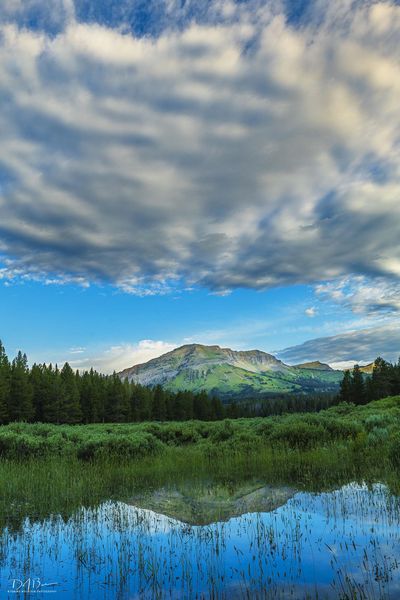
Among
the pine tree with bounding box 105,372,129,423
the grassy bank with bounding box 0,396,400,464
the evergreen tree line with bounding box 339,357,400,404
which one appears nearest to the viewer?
the grassy bank with bounding box 0,396,400,464

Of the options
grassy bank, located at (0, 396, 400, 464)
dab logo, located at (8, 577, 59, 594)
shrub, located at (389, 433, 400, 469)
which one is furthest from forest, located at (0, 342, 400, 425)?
dab logo, located at (8, 577, 59, 594)

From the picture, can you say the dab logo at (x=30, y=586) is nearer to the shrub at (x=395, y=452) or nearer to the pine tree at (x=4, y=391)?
the shrub at (x=395, y=452)

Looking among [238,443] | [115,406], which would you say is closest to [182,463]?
[238,443]

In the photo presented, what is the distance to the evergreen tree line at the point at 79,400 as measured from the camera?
69.5 meters

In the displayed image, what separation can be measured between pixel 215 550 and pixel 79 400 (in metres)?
83.6

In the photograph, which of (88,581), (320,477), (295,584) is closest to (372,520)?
(295,584)

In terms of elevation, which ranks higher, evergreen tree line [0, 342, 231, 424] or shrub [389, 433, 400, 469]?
evergreen tree line [0, 342, 231, 424]

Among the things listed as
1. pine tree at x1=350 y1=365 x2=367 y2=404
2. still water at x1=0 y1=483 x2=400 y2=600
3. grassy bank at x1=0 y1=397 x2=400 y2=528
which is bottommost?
still water at x1=0 y1=483 x2=400 y2=600

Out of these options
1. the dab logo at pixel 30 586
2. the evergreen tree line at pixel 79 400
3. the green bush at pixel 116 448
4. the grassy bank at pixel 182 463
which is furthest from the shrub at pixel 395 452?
the evergreen tree line at pixel 79 400

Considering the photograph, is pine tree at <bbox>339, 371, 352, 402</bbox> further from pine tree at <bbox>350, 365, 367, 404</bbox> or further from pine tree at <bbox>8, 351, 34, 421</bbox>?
pine tree at <bbox>8, 351, 34, 421</bbox>

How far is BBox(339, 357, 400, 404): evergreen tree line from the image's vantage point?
3071 inches

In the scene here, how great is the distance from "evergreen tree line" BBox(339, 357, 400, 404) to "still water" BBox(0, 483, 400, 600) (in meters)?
74.8

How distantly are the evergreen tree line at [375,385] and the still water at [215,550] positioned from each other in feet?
245

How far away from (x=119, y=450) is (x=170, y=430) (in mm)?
8455
